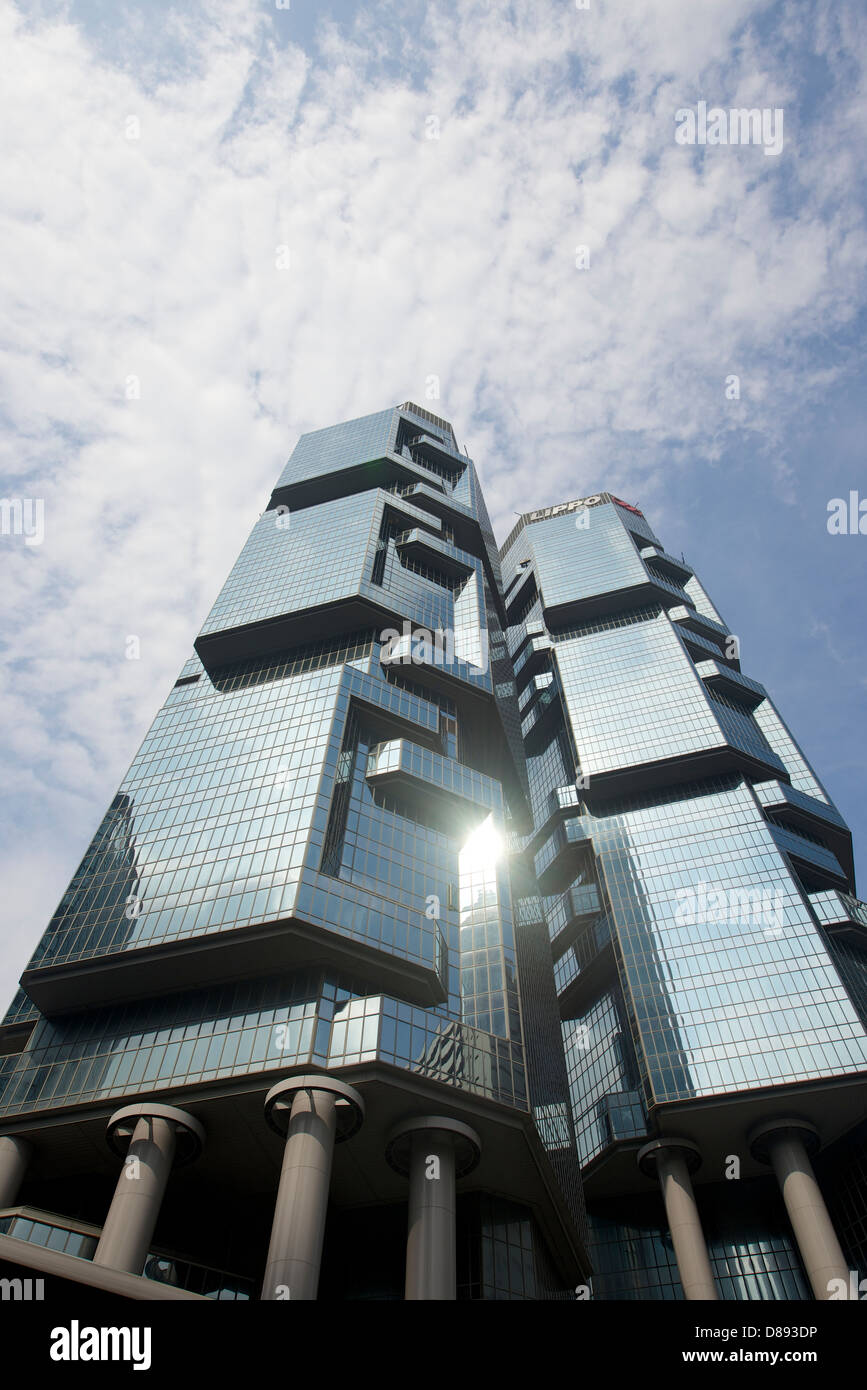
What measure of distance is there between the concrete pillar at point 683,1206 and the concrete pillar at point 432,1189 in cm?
2362

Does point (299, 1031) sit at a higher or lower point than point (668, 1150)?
lower

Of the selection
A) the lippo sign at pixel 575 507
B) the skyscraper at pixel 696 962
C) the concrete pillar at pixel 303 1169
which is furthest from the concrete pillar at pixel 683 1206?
the lippo sign at pixel 575 507

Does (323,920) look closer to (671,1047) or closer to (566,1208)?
(566,1208)

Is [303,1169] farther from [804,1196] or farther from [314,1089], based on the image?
[804,1196]

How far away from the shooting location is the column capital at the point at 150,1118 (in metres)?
40.4

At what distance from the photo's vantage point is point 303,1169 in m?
36.8

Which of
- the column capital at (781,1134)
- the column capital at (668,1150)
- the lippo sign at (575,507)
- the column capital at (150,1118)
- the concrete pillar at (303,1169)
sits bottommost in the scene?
the concrete pillar at (303,1169)

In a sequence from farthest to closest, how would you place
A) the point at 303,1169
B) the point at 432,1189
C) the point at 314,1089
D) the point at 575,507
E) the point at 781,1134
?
the point at 575,507, the point at 781,1134, the point at 432,1189, the point at 314,1089, the point at 303,1169

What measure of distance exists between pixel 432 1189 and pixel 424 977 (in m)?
11.1

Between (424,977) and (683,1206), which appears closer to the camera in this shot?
(424,977)

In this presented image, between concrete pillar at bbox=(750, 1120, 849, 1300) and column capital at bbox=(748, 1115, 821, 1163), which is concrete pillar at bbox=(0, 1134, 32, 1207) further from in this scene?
column capital at bbox=(748, 1115, 821, 1163)

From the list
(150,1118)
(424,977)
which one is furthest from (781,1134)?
(150,1118)

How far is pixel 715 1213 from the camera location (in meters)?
64.8

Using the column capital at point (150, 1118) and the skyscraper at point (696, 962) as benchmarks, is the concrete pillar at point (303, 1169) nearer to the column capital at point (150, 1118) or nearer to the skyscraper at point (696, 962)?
the column capital at point (150, 1118)
